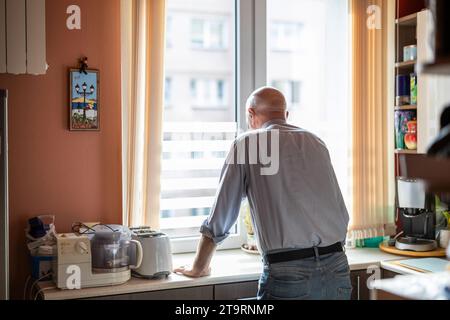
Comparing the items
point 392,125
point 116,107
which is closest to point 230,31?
point 116,107

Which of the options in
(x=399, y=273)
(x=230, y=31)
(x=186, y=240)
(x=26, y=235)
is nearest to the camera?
(x=26, y=235)

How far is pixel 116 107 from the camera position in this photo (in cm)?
278

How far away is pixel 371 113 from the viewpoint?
A: 334 cm

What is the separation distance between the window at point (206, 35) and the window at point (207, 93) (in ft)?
4.84

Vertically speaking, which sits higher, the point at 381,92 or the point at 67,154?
the point at 381,92

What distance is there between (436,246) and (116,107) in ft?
6.39

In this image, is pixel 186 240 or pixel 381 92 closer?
pixel 186 240

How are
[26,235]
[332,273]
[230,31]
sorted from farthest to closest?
1. [230,31]
2. [26,235]
3. [332,273]

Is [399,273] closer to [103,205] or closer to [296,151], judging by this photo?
[296,151]

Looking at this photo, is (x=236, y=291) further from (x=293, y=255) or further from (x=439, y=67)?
(x=439, y=67)

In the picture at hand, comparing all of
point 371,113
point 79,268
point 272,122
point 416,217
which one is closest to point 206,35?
point 371,113

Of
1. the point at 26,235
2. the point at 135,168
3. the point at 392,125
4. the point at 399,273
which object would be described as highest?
the point at 392,125

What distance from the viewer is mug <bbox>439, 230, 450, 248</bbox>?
3127 mm

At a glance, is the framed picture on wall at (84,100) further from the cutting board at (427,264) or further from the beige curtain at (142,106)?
the cutting board at (427,264)
